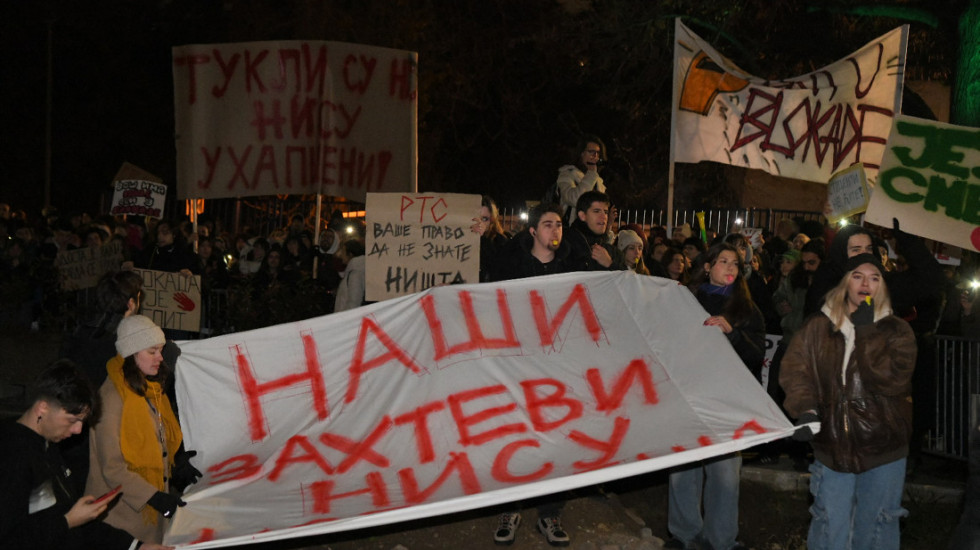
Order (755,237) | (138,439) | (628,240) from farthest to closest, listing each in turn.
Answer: (755,237)
(628,240)
(138,439)

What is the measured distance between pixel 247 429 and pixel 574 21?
1192cm

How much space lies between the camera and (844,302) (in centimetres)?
503

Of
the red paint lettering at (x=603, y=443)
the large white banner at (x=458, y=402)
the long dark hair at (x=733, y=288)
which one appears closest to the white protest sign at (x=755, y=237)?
the long dark hair at (x=733, y=288)

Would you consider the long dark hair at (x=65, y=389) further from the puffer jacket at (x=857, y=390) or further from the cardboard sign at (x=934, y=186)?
the cardboard sign at (x=934, y=186)

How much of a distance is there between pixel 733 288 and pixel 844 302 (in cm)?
84

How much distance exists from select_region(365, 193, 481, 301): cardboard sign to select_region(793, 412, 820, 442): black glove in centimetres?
299

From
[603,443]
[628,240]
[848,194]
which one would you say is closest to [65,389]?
[603,443]

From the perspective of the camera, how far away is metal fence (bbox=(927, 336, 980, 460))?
767 centimetres

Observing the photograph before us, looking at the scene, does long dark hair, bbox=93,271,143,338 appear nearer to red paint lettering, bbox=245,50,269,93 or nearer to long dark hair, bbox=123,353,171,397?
long dark hair, bbox=123,353,171,397

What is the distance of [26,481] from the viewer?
11.8ft

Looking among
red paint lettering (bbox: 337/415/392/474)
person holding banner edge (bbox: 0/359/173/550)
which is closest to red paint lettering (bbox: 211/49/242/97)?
red paint lettering (bbox: 337/415/392/474)

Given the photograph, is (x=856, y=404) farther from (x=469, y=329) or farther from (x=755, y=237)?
(x=755, y=237)

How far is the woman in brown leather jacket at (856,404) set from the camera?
4848mm

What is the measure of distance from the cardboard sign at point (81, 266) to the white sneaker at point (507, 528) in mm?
8074
